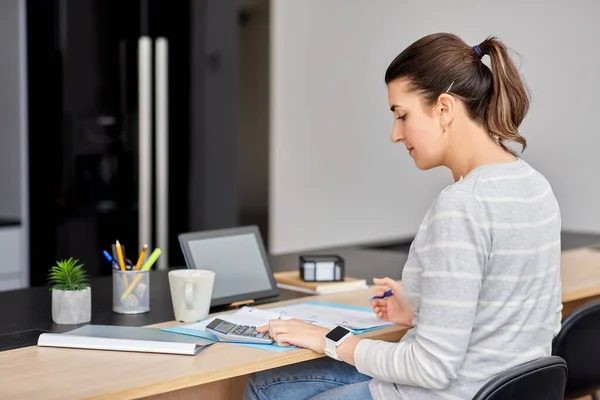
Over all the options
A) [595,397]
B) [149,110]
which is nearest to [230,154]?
[149,110]

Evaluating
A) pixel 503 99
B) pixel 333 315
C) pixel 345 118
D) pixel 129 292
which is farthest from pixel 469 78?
pixel 345 118

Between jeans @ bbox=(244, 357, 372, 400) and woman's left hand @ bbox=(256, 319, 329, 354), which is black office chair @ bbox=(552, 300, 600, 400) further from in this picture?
woman's left hand @ bbox=(256, 319, 329, 354)

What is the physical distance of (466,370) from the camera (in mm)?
1578

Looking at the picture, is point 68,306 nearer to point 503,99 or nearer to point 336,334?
point 336,334

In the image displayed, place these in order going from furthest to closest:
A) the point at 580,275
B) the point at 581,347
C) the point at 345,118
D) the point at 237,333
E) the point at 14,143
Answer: the point at 345,118 < the point at 14,143 < the point at 580,275 < the point at 581,347 < the point at 237,333

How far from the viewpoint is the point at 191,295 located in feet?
6.23

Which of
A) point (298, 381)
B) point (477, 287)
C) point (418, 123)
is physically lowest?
point (298, 381)

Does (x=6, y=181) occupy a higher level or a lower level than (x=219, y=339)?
higher

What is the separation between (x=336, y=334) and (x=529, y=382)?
1.21 feet

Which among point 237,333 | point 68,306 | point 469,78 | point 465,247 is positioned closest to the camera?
point 465,247

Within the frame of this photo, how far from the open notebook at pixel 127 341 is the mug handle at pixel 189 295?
0.13 meters

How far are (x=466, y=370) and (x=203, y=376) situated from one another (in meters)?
0.46

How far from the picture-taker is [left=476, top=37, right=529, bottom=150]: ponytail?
1.65 meters

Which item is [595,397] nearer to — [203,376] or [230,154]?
[203,376]
